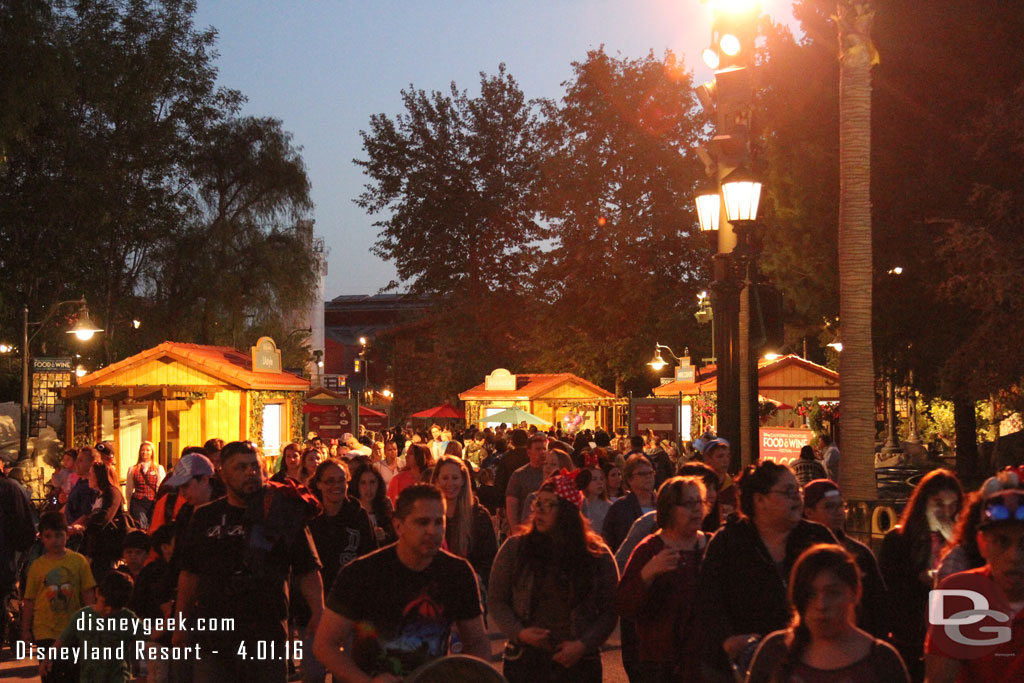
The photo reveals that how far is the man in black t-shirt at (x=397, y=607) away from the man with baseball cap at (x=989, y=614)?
1.85 m

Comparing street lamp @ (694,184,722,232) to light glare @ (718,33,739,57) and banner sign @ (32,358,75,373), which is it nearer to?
light glare @ (718,33,739,57)

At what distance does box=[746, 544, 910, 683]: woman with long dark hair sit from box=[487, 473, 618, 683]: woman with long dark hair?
1.77m

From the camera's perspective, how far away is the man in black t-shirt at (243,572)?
546 cm

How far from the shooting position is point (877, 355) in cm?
2875

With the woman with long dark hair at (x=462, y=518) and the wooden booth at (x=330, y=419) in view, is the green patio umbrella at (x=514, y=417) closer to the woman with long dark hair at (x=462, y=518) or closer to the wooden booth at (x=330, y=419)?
the wooden booth at (x=330, y=419)

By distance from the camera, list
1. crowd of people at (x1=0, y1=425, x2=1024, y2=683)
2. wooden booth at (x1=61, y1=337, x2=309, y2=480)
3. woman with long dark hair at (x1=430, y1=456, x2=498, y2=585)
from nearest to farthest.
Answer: crowd of people at (x1=0, y1=425, x2=1024, y2=683)
woman with long dark hair at (x1=430, y1=456, x2=498, y2=585)
wooden booth at (x1=61, y1=337, x2=309, y2=480)

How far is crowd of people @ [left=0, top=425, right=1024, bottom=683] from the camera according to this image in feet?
14.0

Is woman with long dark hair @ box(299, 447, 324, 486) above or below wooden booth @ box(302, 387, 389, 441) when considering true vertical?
below

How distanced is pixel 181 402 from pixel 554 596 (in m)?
21.5

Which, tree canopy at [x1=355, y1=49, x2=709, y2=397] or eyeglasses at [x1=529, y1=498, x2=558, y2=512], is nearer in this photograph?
eyeglasses at [x1=529, y1=498, x2=558, y2=512]

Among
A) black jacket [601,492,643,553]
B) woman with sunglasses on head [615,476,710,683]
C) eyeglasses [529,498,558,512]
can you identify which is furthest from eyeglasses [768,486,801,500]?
black jacket [601,492,643,553]

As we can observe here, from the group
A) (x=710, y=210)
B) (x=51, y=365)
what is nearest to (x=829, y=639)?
(x=710, y=210)

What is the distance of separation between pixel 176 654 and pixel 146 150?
38.4 metres

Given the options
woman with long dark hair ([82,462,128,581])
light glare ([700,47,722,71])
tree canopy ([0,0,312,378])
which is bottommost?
woman with long dark hair ([82,462,128,581])
